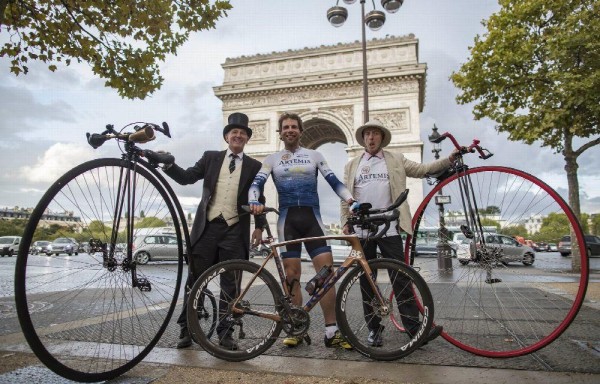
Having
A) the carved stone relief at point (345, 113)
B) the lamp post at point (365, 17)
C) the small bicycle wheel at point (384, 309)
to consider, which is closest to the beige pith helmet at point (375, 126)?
the small bicycle wheel at point (384, 309)

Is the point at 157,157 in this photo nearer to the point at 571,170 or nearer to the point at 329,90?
the point at 571,170

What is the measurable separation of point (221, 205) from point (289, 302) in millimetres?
1100

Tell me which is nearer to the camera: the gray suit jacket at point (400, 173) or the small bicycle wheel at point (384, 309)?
the small bicycle wheel at point (384, 309)

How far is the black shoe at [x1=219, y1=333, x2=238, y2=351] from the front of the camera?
9.01 feet

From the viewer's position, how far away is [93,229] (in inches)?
98.8

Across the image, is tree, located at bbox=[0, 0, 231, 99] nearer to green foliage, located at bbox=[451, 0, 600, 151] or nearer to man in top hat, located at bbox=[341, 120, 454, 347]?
man in top hat, located at bbox=[341, 120, 454, 347]

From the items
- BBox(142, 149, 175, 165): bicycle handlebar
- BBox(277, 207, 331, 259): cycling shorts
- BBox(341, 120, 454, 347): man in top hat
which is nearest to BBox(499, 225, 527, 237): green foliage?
BBox(341, 120, 454, 347): man in top hat

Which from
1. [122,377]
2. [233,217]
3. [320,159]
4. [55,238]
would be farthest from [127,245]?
[320,159]

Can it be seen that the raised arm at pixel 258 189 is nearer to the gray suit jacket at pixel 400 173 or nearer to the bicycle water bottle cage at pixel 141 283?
the gray suit jacket at pixel 400 173

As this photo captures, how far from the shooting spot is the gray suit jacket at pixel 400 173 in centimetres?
340

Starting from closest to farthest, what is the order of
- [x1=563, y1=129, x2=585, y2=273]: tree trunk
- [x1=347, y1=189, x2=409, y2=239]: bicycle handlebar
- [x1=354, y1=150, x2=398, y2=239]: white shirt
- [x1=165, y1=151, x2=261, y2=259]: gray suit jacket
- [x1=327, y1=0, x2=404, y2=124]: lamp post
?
1. [x1=347, y1=189, x2=409, y2=239]: bicycle handlebar
2. [x1=165, y1=151, x2=261, y2=259]: gray suit jacket
3. [x1=354, y1=150, x2=398, y2=239]: white shirt
4. [x1=327, y1=0, x2=404, y2=124]: lamp post
5. [x1=563, y1=129, x2=585, y2=273]: tree trunk

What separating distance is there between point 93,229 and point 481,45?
1361cm

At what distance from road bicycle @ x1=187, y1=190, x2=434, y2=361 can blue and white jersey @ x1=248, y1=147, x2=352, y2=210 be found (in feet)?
2.06

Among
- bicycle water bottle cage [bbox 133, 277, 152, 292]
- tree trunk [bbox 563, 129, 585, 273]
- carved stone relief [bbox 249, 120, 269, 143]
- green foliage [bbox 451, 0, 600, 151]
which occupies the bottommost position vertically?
bicycle water bottle cage [bbox 133, 277, 152, 292]
